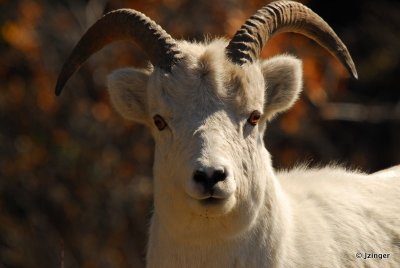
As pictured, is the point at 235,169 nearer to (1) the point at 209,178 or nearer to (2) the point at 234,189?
(2) the point at 234,189

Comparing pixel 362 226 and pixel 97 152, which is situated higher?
pixel 362 226

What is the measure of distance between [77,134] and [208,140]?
8.84m

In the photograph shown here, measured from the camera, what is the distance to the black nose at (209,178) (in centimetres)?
647

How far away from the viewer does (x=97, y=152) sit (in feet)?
49.8

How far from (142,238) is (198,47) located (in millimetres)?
7789

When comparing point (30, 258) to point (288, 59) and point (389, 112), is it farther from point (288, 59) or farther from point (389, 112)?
point (288, 59)

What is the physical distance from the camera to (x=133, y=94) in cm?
770

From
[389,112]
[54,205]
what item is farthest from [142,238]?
[389,112]

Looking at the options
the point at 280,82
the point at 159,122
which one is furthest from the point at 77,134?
the point at 159,122

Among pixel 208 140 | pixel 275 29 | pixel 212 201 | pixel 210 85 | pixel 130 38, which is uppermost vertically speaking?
pixel 275 29

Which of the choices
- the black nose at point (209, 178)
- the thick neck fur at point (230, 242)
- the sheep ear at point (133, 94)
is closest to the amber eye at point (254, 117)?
the thick neck fur at point (230, 242)

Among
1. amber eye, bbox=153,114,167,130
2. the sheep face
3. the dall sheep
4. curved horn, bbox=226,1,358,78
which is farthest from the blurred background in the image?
amber eye, bbox=153,114,167,130

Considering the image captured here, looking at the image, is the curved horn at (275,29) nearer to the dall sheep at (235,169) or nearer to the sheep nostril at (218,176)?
the dall sheep at (235,169)

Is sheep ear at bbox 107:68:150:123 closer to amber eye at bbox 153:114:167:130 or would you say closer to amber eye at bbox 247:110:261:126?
amber eye at bbox 153:114:167:130
